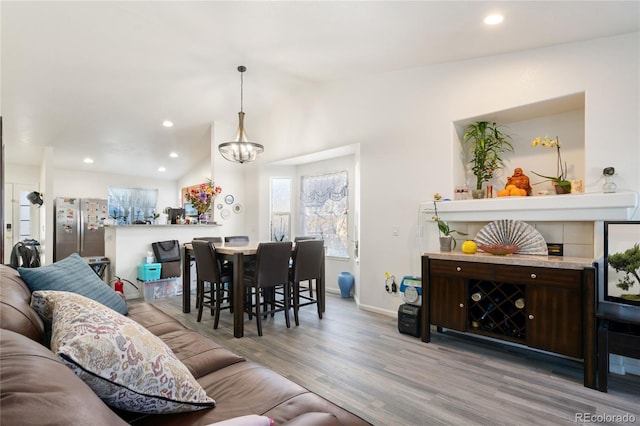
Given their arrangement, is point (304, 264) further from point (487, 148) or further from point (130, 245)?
point (130, 245)

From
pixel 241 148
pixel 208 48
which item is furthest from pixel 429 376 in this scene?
pixel 208 48

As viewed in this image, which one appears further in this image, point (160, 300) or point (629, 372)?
point (160, 300)

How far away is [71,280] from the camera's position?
1.85m

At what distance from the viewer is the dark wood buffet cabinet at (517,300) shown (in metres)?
2.35

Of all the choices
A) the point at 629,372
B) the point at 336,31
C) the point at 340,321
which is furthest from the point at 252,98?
the point at 629,372

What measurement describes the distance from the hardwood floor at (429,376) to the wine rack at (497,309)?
215mm

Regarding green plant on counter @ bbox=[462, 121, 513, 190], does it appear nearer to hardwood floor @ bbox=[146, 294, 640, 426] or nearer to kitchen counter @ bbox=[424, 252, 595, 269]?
kitchen counter @ bbox=[424, 252, 595, 269]

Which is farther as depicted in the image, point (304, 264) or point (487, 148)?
point (304, 264)

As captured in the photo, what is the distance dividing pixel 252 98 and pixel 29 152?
4933mm

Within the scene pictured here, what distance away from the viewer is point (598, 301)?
253 cm

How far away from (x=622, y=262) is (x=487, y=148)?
1553 mm

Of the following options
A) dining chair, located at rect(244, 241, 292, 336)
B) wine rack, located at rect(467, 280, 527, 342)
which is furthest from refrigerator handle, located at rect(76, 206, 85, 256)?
wine rack, located at rect(467, 280, 527, 342)

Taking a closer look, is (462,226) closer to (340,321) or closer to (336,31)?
(340,321)

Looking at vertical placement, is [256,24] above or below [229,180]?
above
